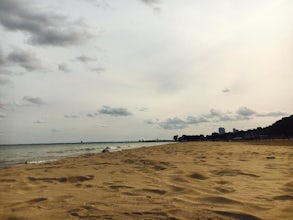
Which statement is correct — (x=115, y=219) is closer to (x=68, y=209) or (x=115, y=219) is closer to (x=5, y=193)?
(x=68, y=209)

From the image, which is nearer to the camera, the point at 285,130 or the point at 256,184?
the point at 256,184

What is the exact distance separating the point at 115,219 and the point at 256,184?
2838 mm

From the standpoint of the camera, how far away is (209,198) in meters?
4.27

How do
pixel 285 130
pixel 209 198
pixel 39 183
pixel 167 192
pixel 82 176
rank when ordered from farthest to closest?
pixel 285 130
pixel 82 176
pixel 39 183
pixel 167 192
pixel 209 198

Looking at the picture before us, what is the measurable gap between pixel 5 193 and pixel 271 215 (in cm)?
404

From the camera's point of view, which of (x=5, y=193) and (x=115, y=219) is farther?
(x=5, y=193)

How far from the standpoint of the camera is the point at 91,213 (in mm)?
3658

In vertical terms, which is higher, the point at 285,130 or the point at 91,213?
the point at 285,130

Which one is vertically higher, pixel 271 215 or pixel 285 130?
pixel 285 130

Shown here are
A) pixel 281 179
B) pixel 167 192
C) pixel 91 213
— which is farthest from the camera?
pixel 281 179

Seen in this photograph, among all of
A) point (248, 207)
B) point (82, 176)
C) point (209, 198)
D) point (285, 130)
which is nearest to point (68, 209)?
point (209, 198)

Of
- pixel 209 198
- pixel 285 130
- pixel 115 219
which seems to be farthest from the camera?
pixel 285 130

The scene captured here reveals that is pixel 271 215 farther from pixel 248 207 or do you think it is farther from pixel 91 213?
pixel 91 213

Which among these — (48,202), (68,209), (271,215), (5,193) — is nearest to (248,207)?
(271,215)
